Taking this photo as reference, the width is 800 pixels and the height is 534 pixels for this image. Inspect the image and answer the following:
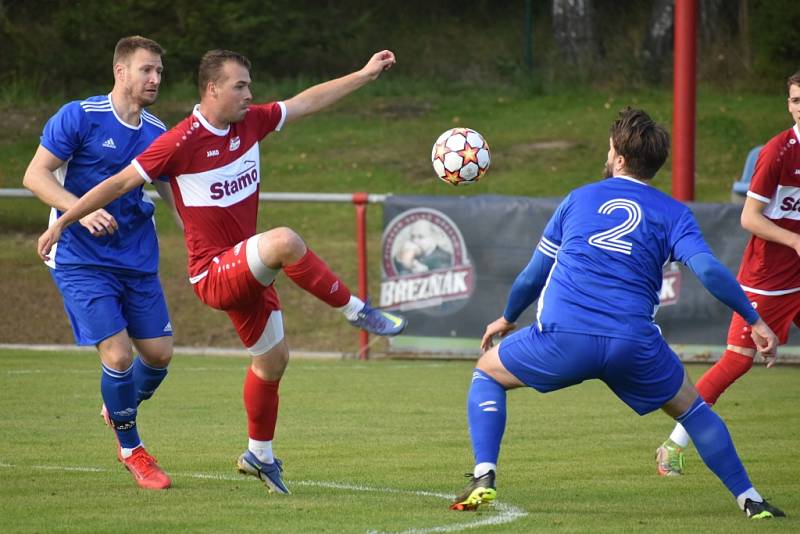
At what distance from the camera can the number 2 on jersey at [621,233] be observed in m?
5.88

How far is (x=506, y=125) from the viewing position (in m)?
25.7

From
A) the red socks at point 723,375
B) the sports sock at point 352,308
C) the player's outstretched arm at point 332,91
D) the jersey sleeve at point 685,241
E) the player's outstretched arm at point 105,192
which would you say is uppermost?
the player's outstretched arm at point 332,91

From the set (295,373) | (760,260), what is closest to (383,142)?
(295,373)

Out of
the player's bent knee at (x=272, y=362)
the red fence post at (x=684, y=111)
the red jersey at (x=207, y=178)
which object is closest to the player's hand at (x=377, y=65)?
the red jersey at (x=207, y=178)

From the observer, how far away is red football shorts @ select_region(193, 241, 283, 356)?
656 centimetres

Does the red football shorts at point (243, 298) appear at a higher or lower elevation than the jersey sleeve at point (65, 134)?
lower

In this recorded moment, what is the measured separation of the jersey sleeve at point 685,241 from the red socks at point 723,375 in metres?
2.13

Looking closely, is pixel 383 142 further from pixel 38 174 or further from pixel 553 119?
pixel 38 174

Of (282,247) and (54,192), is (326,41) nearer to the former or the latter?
(54,192)

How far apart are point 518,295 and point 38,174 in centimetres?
275

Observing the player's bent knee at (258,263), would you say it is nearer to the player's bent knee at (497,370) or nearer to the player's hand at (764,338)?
the player's bent knee at (497,370)

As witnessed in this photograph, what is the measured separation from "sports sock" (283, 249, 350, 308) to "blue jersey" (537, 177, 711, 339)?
110 centimetres

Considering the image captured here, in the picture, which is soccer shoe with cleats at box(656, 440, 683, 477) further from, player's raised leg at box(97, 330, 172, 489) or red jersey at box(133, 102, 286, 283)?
player's raised leg at box(97, 330, 172, 489)

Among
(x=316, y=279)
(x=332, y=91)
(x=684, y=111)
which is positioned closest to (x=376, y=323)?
(x=316, y=279)
